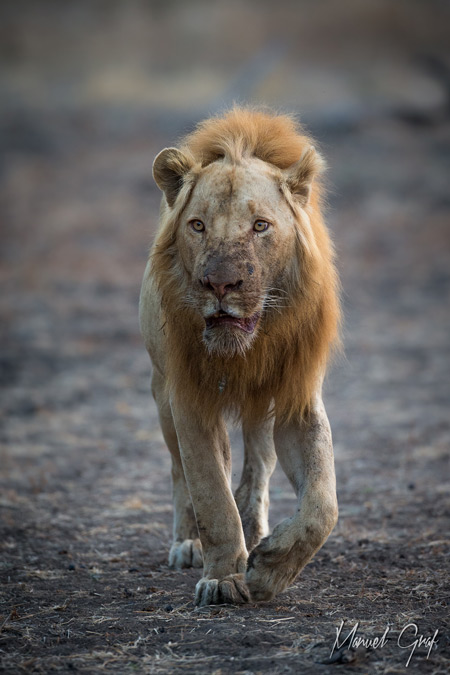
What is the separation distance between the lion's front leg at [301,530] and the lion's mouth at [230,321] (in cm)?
66

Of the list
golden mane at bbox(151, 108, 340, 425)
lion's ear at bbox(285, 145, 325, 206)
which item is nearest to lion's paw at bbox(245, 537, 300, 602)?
golden mane at bbox(151, 108, 340, 425)

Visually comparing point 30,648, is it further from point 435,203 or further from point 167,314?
point 435,203

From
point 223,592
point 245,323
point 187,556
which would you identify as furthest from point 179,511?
point 245,323

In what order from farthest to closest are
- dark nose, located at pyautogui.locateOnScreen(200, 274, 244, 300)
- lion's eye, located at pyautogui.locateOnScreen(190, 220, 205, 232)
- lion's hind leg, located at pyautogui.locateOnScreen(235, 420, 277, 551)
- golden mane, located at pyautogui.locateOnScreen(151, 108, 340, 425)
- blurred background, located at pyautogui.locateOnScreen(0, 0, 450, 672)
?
1. blurred background, located at pyautogui.locateOnScreen(0, 0, 450, 672)
2. lion's hind leg, located at pyautogui.locateOnScreen(235, 420, 277, 551)
3. golden mane, located at pyautogui.locateOnScreen(151, 108, 340, 425)
4. lion's eye, located at pyautogui.locateOnScreen(190, 220, 205, 232)
5. dark nose, located at pyautogui.locateOnScreen(200, 274, 244, 300)

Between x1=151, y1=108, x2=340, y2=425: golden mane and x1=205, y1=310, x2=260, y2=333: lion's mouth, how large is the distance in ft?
0.51

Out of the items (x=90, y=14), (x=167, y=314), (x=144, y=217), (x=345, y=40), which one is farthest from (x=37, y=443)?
(x=90, y=14)

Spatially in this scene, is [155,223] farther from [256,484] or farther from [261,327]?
[261,327]

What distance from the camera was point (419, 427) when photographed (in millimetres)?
8508

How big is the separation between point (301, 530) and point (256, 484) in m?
1.02

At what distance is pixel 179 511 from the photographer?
5098 mm

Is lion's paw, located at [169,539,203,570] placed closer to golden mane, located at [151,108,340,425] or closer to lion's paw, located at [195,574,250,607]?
lion's paw, located at [195,574,250,607]

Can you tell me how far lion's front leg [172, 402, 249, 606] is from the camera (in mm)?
4078

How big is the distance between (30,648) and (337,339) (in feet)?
6.45

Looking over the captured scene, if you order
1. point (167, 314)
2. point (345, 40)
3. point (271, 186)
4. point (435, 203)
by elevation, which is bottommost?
point (167, 314)
